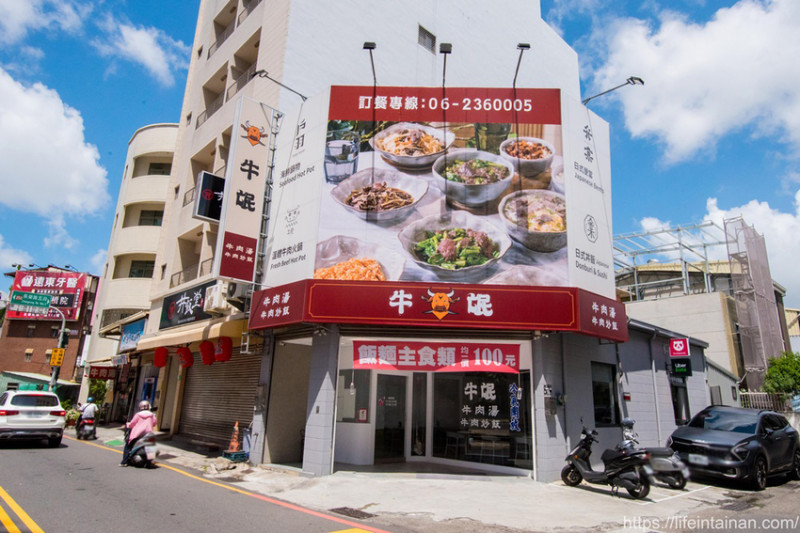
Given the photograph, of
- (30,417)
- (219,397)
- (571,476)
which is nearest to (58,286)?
(30,417)

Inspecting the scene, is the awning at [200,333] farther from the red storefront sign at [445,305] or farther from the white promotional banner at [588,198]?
the white promotional banner at [588,198]

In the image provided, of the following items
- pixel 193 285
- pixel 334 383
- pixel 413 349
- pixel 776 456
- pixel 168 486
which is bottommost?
pixel 168 486

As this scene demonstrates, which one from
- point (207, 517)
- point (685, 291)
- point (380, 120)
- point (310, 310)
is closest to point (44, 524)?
point (207, 517)

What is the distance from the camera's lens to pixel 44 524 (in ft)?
22.6

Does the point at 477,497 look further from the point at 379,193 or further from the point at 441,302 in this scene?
the point at 379,193

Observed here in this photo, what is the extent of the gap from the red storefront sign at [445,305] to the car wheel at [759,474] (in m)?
4.40

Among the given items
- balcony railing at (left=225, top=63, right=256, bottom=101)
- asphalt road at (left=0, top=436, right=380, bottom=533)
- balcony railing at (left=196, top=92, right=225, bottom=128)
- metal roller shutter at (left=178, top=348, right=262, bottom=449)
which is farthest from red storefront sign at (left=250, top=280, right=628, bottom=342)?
balcony railing at (left=196, top=92, right=225, bottom=128)

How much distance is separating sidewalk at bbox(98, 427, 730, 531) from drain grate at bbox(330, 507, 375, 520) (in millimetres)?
165

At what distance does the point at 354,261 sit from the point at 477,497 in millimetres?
6143

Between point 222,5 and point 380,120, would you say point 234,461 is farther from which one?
point 222,5

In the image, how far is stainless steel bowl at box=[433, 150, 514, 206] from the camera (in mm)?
13148

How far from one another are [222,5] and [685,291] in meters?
29.4

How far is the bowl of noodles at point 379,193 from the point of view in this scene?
13.2 metres

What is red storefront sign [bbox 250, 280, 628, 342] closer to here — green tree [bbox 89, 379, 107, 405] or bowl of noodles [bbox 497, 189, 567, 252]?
bowl of noodles [bbox 497, 189, 567, 252]
